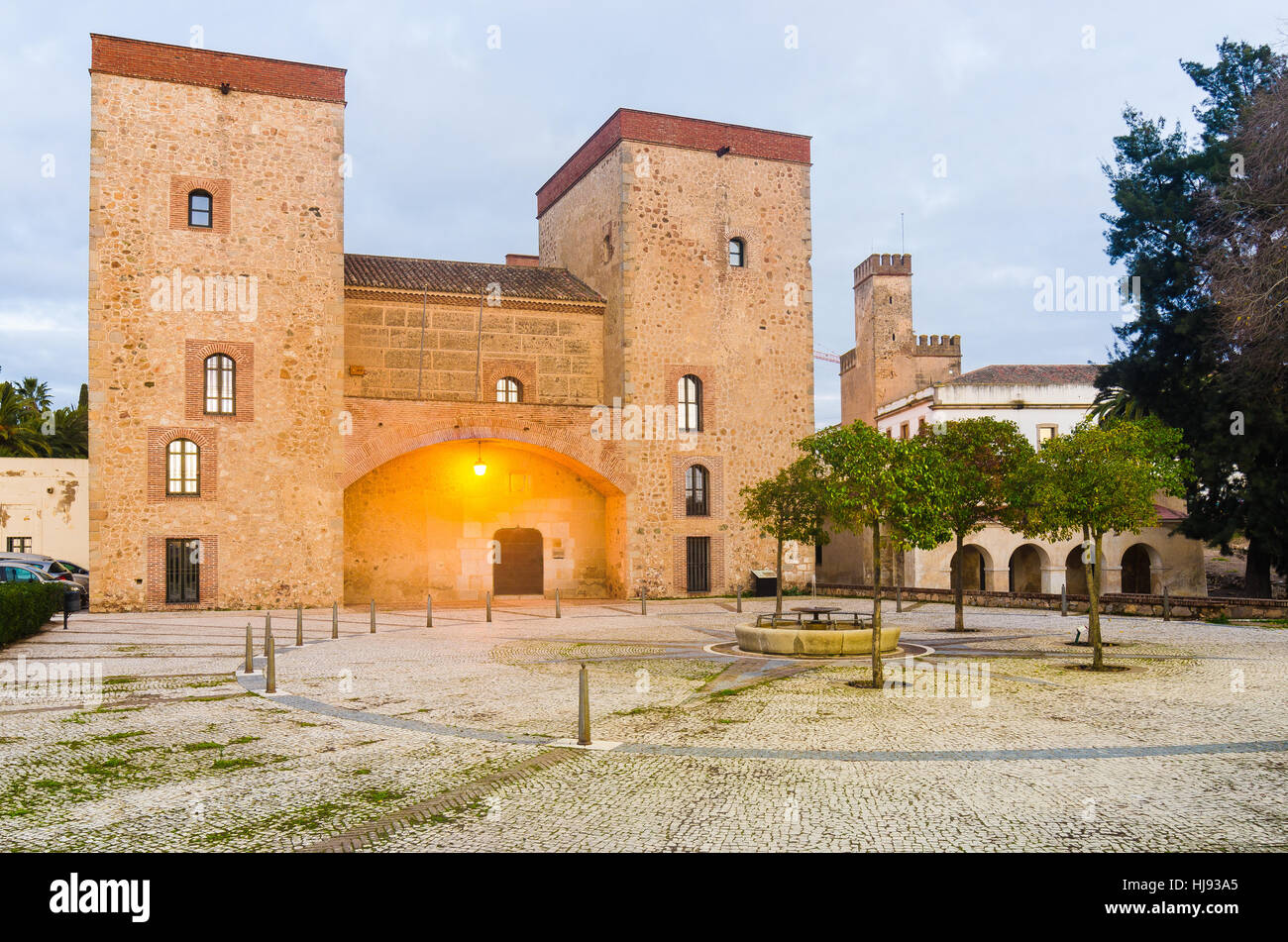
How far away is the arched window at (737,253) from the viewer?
31.5m

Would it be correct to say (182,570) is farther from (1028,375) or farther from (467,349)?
(1028,375)

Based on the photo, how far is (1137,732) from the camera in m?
9.35

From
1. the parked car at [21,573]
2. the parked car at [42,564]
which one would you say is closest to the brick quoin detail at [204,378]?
the parked car at [21,573]

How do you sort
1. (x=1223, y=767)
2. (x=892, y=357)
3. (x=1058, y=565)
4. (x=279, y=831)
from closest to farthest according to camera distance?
(x=279, y=831), (x=1223, y=767), (x=1058, y=565), (x=892, y=357)

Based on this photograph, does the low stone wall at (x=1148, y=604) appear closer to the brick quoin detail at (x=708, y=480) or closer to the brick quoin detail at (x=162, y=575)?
the brick quoin detail at (x=708, y=480)

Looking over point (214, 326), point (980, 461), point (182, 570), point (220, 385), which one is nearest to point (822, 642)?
point (980, 461)

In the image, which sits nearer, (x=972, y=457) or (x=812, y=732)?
(x=812, y=732)

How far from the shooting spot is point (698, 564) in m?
30.7

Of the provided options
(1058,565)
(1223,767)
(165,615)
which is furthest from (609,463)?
(1223,767)

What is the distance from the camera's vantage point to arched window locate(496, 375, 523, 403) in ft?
101

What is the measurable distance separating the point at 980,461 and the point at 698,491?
1306cm

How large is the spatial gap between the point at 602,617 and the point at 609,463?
6.89 metres

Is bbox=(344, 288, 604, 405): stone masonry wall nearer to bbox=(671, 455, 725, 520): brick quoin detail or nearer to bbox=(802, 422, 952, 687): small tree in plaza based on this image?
bbox=(671, 455, 725, 520): brick quoin detail

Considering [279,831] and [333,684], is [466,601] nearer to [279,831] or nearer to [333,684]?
[333,684]
